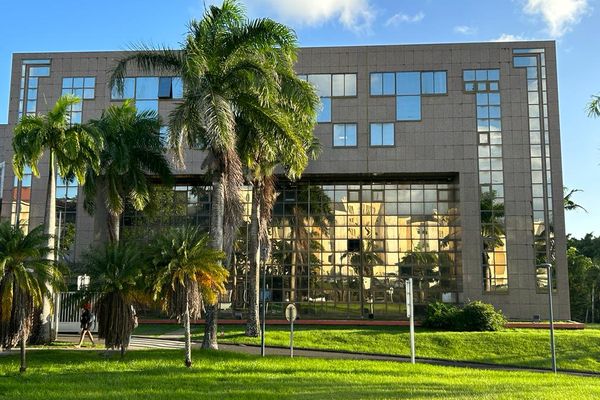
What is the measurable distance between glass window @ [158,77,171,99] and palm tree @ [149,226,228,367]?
25760 millimetres

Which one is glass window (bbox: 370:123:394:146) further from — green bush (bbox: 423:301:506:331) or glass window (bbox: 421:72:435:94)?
green bush (bbox: 423:301:506:331)

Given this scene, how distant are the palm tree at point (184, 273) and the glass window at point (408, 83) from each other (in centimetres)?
2643

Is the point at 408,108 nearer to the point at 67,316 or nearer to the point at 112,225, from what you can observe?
the point at 112,225

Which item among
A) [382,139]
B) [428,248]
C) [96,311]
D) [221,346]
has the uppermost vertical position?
[382,139]

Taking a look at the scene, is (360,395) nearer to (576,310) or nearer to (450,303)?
(450,303)

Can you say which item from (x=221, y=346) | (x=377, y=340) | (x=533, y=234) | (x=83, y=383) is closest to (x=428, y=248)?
(x=533, y=234)

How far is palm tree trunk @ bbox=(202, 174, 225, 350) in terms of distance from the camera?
22875mm

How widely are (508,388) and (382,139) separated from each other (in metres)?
27.5

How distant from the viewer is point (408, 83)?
42.6 metres

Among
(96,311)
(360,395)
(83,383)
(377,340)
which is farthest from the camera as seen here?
(377,340)

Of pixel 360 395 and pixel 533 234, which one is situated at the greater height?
pixel 533 234

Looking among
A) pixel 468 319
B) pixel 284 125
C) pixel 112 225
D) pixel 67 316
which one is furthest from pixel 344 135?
pixel 67 316

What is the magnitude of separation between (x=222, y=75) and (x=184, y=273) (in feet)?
26.8

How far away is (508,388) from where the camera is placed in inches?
634
